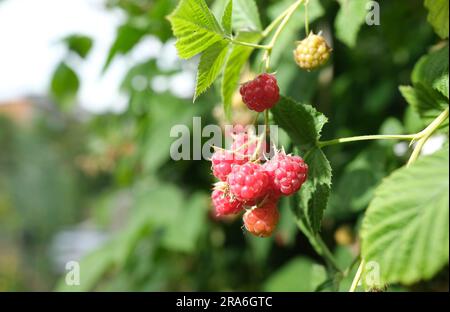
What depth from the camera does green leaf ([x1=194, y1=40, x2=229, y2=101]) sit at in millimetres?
589

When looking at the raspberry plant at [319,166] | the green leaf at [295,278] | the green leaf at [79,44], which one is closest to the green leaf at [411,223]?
the raspberry plant at [319,166]

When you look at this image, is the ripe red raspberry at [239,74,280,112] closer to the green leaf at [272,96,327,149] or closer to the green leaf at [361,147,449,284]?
the green leaf at [272,96,327,149]

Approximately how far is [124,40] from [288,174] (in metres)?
0.80

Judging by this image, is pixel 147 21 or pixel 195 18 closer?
pixel 195 18

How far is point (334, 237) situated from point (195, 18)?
0.89 m

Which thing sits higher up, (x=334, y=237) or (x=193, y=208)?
(x=193, y=208)

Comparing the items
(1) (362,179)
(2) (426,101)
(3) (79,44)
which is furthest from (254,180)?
(3) (79,44)

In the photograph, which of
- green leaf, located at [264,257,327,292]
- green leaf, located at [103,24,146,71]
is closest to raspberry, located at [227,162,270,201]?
green leaf, located at [264,257,327,292]

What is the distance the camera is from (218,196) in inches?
25.1

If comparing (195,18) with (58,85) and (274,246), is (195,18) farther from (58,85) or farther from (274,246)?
(58,85)

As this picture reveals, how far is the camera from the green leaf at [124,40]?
1.24 meters

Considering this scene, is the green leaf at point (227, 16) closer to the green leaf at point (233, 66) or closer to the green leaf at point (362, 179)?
the green leaf at point (233, 66)

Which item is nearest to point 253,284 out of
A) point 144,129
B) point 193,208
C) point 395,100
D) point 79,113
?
point 193,208
